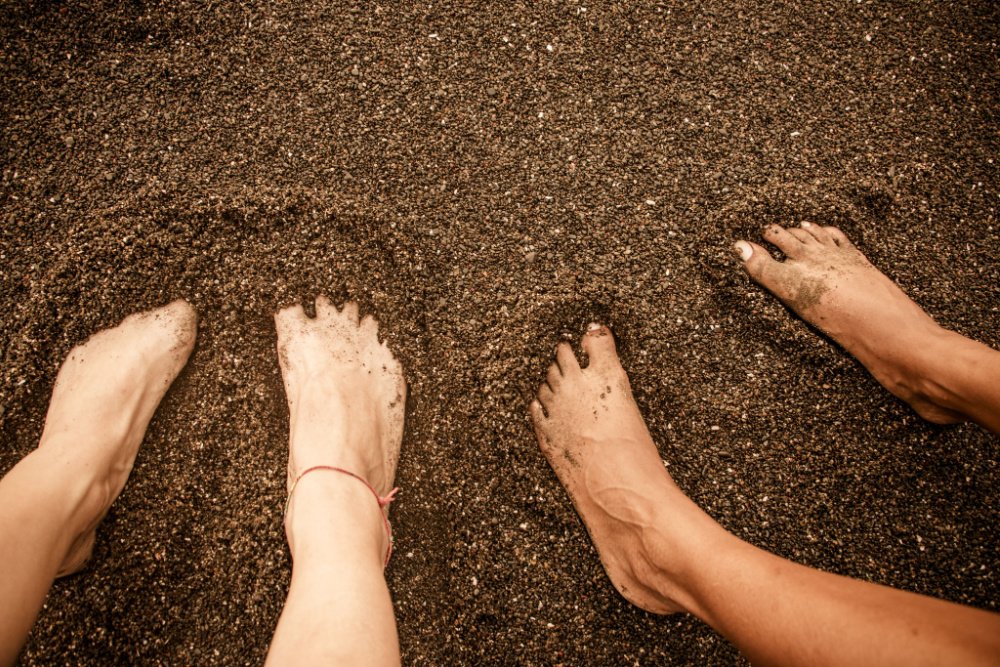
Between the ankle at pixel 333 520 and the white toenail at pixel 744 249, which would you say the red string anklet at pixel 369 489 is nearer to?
the ankle at pixel 333 520

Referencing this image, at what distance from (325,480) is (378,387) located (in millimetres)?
309

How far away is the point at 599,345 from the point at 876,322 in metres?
0.78

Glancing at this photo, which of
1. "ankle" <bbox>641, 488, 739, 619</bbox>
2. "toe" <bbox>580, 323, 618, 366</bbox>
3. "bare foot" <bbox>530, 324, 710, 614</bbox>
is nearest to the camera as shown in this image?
"ankle" <bbox>641, 488, 739, 619</bbox>

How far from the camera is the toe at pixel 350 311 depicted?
1.63 meters

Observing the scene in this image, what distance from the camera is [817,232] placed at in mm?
1705

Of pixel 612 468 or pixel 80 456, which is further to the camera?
pixel 612 468

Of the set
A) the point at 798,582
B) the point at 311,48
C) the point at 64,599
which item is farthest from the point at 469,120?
the point at 64,599

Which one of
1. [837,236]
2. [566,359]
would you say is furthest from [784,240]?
[566,359]

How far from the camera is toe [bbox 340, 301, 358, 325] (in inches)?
64.2

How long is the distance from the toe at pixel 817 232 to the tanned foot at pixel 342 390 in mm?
1332

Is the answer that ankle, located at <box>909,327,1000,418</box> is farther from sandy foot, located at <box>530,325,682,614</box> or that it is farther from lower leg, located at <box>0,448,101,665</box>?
lower leg, located at <box>0,448,101,665</box>

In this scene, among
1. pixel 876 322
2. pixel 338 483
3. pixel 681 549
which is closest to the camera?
pixel 681 549

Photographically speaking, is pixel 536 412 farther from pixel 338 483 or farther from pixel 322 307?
pixel 322 307

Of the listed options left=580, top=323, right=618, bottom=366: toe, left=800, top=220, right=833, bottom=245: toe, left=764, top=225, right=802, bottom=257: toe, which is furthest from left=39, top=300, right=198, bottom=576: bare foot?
left=800, top=220, right=833, bottom=245: toe
